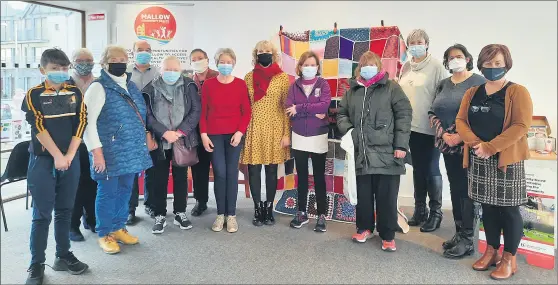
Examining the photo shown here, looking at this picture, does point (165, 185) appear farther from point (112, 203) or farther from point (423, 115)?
point (423, 115)

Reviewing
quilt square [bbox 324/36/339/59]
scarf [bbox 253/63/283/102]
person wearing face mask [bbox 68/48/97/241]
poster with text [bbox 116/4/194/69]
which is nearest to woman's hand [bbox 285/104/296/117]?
scarf [bbox 253/63/283/102]

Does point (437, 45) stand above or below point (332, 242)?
above

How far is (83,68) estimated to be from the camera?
287 cm

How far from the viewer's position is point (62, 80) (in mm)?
2318

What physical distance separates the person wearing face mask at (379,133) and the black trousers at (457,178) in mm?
303

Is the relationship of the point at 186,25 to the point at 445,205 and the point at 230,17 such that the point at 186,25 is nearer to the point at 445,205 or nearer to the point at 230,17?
the point at 230,17

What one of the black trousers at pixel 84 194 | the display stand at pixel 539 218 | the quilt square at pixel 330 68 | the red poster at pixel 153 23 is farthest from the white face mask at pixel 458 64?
the red poster at pixel 153 23

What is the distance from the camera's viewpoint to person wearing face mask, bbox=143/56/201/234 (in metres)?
3.02

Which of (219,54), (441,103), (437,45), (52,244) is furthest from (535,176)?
(52,244)

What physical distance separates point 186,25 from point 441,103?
287 cm

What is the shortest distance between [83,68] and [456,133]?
2592mm

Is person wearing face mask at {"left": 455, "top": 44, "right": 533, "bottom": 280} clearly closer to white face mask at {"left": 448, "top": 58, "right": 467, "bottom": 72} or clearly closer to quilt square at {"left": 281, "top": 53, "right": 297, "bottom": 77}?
white face mask at {"left": 448, "top": 58, "right": 467, "bottom": 72}

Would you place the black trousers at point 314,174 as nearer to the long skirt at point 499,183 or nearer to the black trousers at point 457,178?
the black trousers at point 457,178

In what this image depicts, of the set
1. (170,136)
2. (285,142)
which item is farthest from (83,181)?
(285,142)
